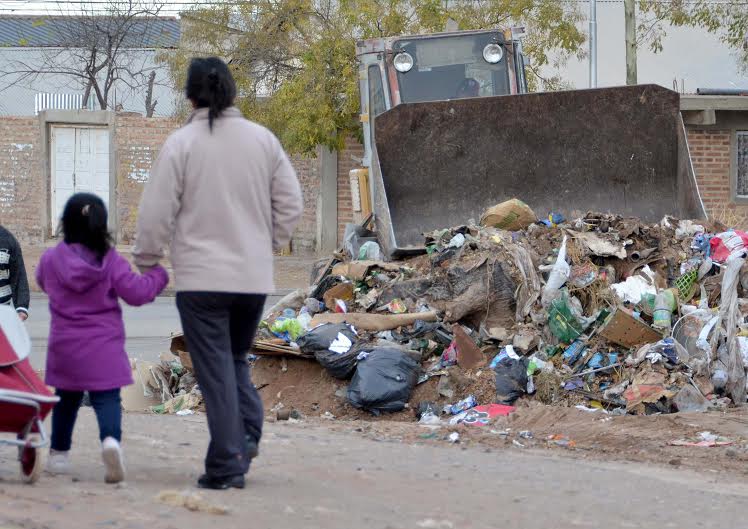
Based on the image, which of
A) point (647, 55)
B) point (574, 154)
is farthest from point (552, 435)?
point (647, 55)

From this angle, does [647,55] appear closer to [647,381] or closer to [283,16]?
[283,16]

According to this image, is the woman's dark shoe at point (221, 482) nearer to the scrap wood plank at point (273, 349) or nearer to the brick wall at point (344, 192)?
the scrap wood plank at point (273, 349)

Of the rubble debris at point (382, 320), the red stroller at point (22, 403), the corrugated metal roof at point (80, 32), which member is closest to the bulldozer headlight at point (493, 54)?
the rubble debris at point (382, 320)

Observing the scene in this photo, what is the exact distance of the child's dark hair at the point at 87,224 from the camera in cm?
423

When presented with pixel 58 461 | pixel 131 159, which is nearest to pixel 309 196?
pixel 131 159

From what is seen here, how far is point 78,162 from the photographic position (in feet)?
73.2

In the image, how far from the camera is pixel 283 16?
18.0 m

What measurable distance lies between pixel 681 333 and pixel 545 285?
109cm

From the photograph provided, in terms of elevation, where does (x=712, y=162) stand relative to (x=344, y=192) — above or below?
above

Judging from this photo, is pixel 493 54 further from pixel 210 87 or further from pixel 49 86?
pixel 49 86

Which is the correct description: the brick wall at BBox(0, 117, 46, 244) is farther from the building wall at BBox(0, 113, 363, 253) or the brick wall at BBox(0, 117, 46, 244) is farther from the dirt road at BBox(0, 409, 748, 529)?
the dirt road at BBox(0, 409, 748, 529)

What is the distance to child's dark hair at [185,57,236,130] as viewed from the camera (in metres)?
4.17

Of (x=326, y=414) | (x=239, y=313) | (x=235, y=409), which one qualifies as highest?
(x=239, y=313)

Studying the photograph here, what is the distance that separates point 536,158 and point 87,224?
6.93m
